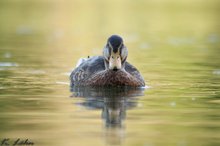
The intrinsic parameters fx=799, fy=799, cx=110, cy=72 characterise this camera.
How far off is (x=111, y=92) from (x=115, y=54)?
793mm

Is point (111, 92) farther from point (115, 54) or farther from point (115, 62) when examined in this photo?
point (115, 54)

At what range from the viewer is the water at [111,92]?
947 centimetres

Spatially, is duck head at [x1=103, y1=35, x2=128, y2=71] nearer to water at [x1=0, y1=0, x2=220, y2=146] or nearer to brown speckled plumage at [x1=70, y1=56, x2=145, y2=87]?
brown speckled plumage at [x1=70, y1=56, x2=145, y2=87]

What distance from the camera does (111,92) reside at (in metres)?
13.5

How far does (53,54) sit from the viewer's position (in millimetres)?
21500

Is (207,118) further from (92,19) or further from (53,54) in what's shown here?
(92,19)

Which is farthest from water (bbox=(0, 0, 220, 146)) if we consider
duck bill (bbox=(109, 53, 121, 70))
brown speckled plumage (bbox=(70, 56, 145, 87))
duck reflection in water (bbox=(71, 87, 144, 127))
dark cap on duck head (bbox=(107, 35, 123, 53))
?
dark cap on duck head (bbox=(107, 35, 123, 53))

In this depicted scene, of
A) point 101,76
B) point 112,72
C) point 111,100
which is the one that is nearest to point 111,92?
point 112,72

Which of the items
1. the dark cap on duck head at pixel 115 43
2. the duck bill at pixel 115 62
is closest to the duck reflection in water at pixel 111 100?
the duck bill at pixel 115 62

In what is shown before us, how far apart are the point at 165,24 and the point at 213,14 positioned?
817 centimetres

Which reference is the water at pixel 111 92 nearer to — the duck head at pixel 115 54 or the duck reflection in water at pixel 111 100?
the duck reflection in water at pixel 111 100

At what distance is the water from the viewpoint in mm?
9469

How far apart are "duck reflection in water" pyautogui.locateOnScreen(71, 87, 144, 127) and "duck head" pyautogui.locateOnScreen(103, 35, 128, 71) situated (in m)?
0.42

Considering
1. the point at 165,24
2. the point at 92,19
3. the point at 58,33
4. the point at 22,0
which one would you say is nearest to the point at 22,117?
the point at 58,33
